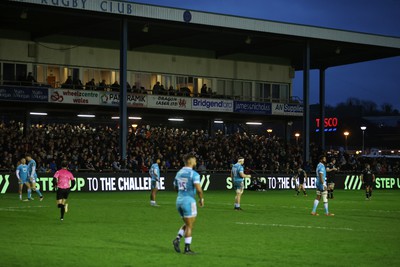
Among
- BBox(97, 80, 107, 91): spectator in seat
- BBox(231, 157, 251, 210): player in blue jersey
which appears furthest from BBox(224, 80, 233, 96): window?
BBox(231, 157, 251, 210): player in blue jersey

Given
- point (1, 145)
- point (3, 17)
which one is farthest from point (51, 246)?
point (3, 17)

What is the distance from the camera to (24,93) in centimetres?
4853

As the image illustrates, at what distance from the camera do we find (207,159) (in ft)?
174

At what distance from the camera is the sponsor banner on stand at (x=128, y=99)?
51.8 meters

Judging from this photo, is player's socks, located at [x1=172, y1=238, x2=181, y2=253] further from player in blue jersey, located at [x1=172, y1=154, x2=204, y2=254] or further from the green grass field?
the green grass field

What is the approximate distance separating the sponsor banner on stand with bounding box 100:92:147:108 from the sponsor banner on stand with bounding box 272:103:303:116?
1346 centimetres

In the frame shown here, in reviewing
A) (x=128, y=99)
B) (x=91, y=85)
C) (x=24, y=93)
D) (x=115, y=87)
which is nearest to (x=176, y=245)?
(x=24, y=93)

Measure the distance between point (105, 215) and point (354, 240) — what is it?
1009 centimetres

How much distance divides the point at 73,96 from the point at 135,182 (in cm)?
1056

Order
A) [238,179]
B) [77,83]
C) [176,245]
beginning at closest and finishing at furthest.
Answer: [176,245] < [238,179] < [77,83]

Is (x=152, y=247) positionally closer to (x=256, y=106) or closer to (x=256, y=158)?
(x=256, y=158)

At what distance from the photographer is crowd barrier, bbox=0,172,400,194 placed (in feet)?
130

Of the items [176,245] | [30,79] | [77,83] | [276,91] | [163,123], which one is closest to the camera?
[176,245]

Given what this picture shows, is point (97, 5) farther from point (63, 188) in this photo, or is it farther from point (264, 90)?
point (264, 90)
